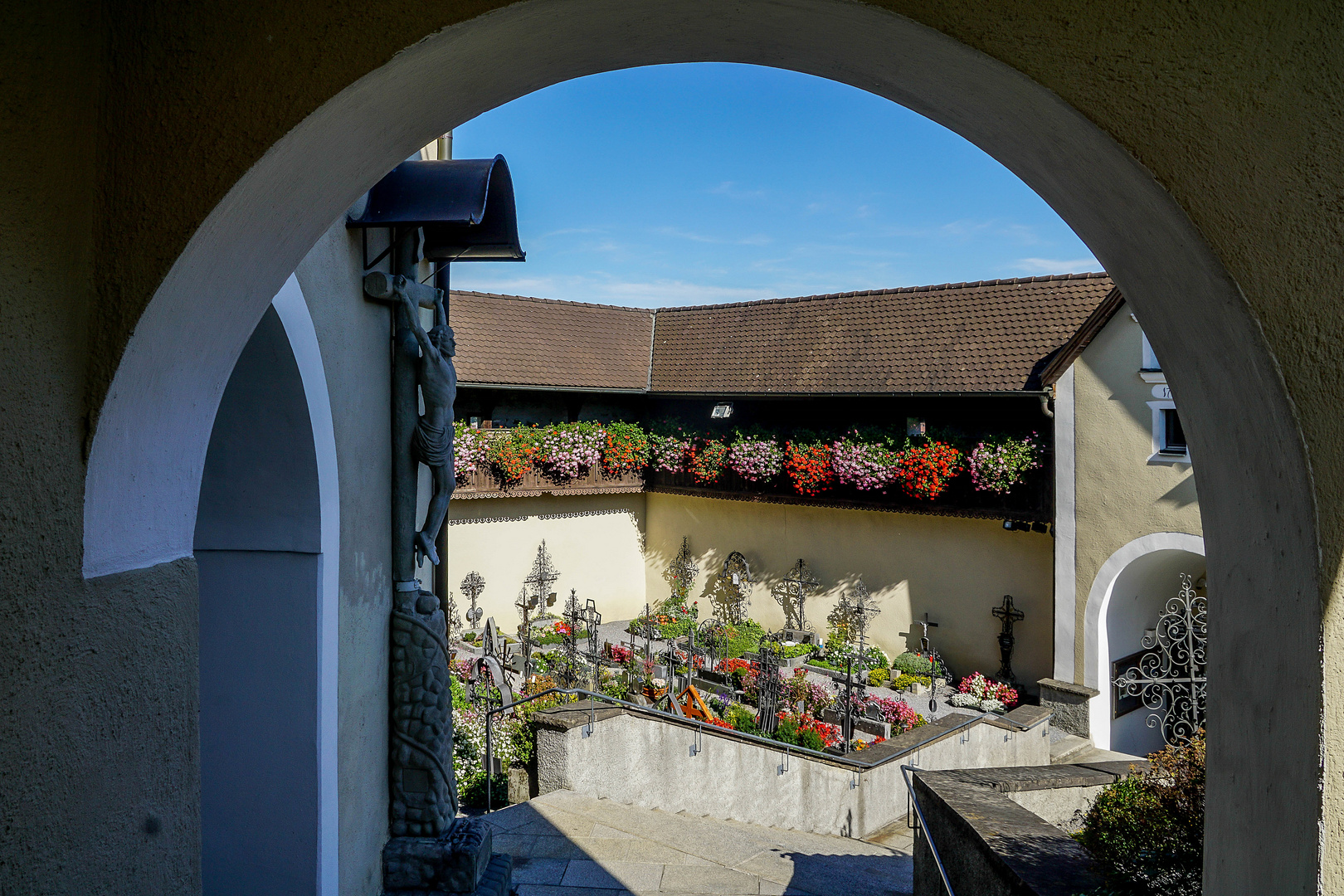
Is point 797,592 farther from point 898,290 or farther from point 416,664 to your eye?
point 416,664

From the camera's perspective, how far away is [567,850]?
6461mm

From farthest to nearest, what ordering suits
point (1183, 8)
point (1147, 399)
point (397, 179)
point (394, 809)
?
point (1147, 399)
point (394, 809)
point (397, 179)
point (1183, 8)

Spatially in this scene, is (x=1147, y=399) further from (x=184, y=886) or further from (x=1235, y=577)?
(x=184, y=886)

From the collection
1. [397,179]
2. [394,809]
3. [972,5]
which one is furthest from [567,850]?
[972,5]

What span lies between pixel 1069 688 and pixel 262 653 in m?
11.3

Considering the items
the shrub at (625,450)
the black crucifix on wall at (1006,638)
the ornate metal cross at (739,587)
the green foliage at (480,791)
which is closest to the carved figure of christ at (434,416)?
the green foliage at (480,791)

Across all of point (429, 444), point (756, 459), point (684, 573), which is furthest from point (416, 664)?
point (684, 573)

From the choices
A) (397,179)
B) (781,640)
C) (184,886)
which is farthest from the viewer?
(781,640)

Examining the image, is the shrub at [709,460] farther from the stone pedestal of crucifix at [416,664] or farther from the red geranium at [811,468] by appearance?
the stone pedestal of crucifix at [416,664]

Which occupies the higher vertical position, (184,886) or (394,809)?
(184,886)

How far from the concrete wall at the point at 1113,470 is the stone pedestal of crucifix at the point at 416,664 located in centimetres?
996

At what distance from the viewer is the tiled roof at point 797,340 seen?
13773 mm

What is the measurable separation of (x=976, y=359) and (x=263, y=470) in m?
12.3

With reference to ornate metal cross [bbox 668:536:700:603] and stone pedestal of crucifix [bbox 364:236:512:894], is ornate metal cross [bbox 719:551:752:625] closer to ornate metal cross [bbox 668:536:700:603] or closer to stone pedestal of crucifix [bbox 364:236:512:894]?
ornate metal cross [bbox 668:536:700:603]
